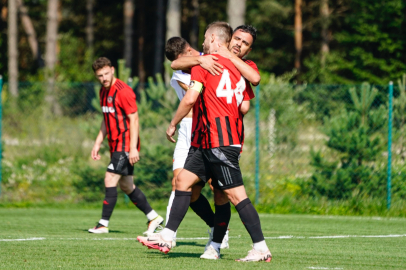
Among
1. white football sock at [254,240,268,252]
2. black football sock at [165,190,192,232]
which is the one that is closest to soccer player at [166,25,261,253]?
black football sock at [165,190,192,232]

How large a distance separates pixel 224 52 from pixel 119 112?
2959 mm

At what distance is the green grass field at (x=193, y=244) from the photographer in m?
5.10

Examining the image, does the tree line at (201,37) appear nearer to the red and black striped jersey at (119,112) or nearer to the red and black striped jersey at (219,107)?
the red and black striped jersey at (119,112)

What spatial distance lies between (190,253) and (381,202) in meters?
5.66

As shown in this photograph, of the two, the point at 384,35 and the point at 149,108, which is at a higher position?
the point at 384,35

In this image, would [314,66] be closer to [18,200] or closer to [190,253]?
[18,200]

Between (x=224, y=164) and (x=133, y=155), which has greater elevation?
(x=224, y=164)

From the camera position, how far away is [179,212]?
5258mm

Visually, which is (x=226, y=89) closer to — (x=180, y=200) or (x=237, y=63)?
(x=237, y=63)

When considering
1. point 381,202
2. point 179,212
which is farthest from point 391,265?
point 381,202

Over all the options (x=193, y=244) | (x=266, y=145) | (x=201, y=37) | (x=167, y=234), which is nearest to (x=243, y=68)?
(x=167, y=234)

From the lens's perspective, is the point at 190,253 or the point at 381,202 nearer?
the point at 190,253

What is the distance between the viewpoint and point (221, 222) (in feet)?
18.2

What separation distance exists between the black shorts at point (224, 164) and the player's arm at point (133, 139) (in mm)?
2686
